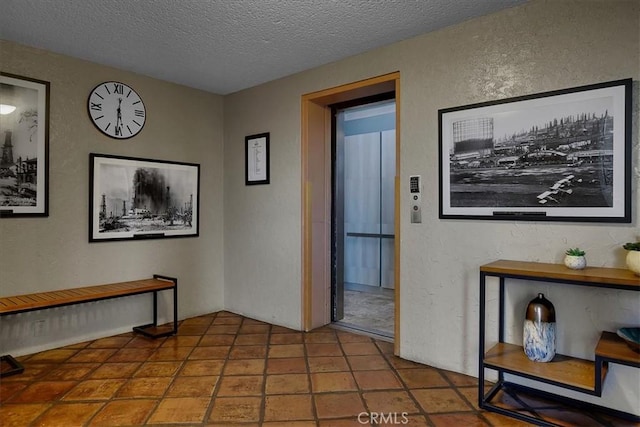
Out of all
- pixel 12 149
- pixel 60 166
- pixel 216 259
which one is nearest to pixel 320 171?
pixel 216 259

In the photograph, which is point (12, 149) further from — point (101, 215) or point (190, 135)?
point (190, 135)

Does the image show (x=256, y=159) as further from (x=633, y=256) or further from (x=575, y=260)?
(x=633, y=256)

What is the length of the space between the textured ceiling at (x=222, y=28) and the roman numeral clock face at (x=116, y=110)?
25cm

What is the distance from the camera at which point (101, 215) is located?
11.8ft

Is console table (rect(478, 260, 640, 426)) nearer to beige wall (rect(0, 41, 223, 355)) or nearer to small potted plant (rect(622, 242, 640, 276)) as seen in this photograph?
small potted plant (rect(622, 242, 640, 276))

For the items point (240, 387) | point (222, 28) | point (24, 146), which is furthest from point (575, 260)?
point (24, 146)

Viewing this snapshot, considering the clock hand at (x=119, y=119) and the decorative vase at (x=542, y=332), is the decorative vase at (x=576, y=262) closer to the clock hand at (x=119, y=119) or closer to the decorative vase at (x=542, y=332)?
the decorative vase at (x=542, y=332)

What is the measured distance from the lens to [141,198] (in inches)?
152

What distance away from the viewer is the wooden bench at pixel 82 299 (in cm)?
280

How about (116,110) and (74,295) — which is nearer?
(74,295)

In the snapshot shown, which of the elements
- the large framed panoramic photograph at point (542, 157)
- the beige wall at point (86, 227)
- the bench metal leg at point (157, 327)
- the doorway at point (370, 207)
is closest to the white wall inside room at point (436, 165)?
the large framed panoramic photograph at point (542, 157)

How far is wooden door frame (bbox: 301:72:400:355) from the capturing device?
3799 millimetres

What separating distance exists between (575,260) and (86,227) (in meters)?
3.96

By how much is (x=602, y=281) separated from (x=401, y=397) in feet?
4.52
